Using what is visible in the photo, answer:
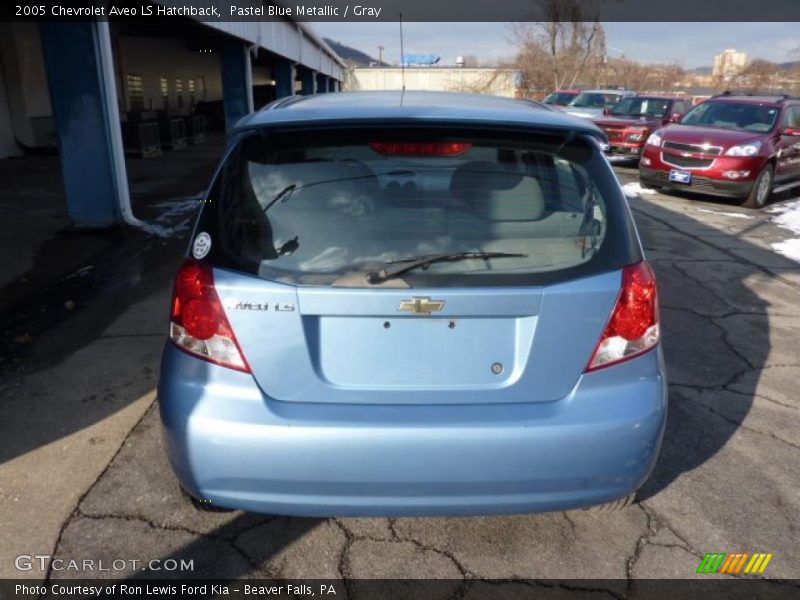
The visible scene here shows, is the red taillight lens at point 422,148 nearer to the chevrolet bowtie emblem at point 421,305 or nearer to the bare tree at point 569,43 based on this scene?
the chevrolet bowtie emblem at point 421,305

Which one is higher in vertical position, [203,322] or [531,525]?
[203,322]

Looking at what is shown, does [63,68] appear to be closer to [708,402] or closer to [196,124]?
[708,402]

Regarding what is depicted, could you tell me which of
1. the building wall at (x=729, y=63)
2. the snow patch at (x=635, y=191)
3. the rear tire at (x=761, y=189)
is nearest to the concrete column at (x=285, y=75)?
the snow patch at (x=635, y=191)

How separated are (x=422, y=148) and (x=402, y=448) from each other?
3.48ft

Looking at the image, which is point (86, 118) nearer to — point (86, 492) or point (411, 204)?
point (86, 492)

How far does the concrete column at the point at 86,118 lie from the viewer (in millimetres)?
6840

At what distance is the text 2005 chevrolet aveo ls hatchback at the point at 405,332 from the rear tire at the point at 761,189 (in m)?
9.55

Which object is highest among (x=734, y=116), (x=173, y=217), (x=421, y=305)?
(x=734, y=116)

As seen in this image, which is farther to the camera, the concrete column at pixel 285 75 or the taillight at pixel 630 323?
the concrete column at pixel 285 75

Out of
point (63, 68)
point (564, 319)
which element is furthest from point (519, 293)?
point (63, 68)

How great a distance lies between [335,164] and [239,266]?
50 cm

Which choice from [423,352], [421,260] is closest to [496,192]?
[421,260]

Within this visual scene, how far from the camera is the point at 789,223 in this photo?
932cm

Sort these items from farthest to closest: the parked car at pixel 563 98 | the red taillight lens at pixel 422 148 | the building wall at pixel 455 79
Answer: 1. the building wall at pixel 455 79
2. the parked car at pixel 563 98
3. the red taillight lens at pixel 422 148
